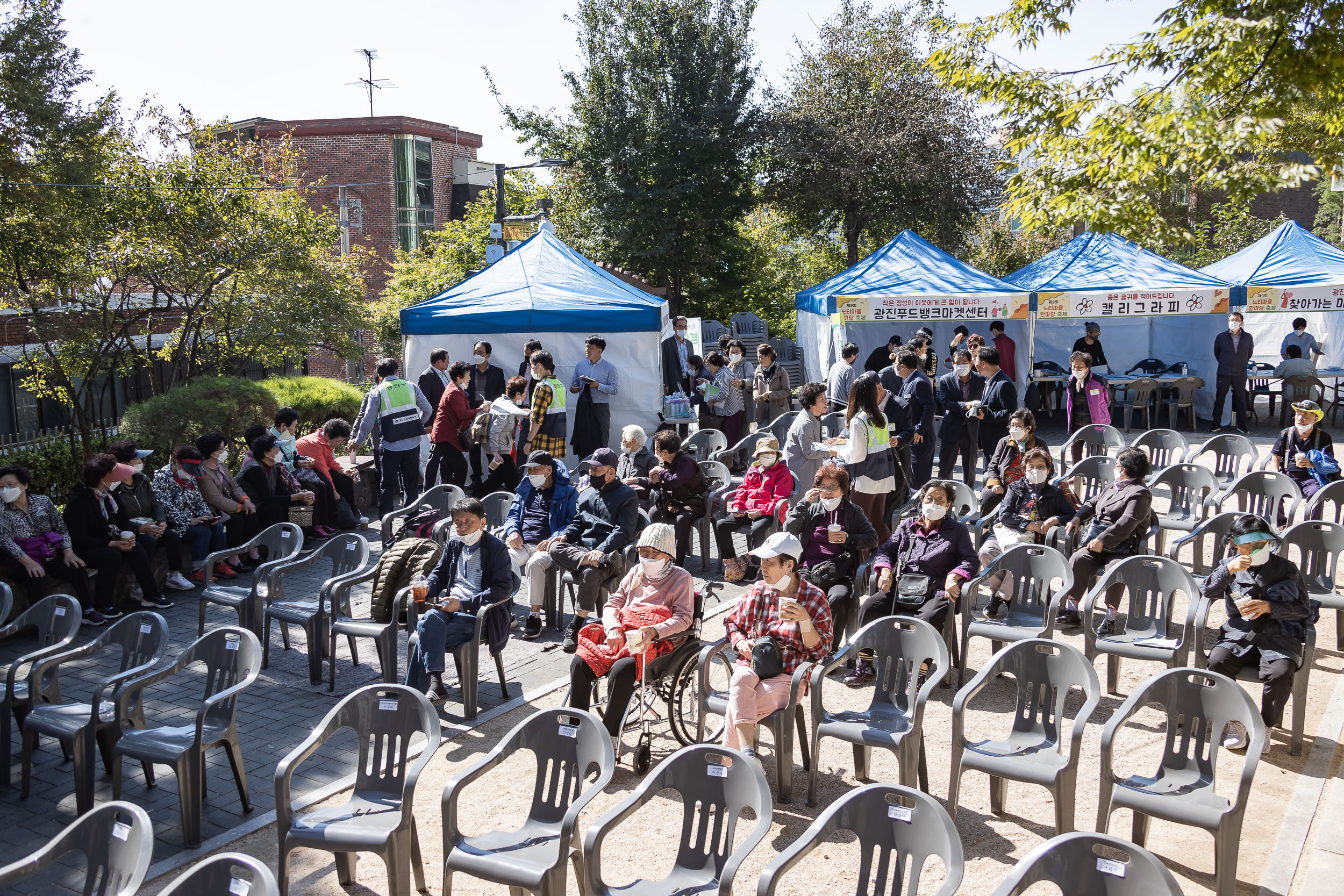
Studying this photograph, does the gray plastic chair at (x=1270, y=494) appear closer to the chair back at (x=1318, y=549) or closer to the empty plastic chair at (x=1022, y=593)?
the chair back at (x=1318, y=549)

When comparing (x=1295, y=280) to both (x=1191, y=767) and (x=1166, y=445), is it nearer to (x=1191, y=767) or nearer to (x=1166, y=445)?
(x=1166, y=445)

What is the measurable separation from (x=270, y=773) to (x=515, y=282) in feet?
30.2

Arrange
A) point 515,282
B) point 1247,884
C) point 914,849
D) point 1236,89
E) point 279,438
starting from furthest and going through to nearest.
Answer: point 515,282, point 279,438, point 1236,89, point 1247,884, point 914,849

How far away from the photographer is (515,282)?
14203mm

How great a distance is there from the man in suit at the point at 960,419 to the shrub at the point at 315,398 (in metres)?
10.6

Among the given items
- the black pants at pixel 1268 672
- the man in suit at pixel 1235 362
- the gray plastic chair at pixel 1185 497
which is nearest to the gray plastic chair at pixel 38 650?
the black pants at pixel 1268 672

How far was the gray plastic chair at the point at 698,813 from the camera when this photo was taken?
3.92 m

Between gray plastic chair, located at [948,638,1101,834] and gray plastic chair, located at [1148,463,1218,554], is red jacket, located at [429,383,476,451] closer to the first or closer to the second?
gray plastic chair, located at [1148,463,1218,554]

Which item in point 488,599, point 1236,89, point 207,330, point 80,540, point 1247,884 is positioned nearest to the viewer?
point 1247,884

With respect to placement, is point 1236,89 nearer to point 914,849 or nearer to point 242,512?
point 914,849

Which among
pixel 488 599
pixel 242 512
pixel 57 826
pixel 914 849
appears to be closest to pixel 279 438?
pixel 242 512

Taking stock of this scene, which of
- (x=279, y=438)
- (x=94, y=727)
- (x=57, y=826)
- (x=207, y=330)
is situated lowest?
(x=57, y=826)

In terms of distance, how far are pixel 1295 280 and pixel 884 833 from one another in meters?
16.8

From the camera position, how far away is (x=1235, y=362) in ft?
53.1
